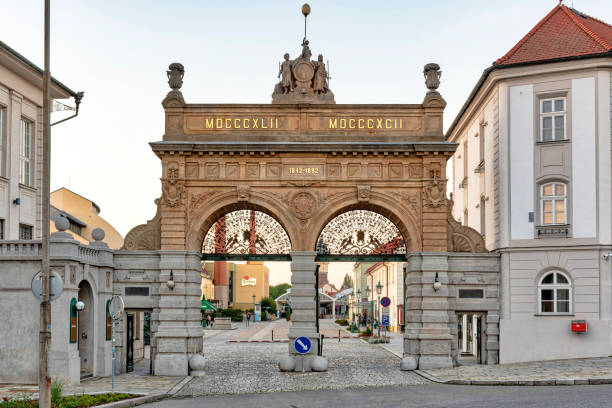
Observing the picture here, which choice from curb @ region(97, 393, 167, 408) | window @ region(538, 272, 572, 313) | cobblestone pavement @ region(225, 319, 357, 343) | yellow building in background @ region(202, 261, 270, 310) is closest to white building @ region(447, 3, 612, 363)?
window @ region(538, 272, 572, 313)

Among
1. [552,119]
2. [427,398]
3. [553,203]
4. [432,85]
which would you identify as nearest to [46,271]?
[427,398]

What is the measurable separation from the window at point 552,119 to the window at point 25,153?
60.5ft

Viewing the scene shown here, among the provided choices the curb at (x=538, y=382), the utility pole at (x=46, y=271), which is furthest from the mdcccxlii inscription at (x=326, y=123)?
the utility pole at (x=46, y=271)

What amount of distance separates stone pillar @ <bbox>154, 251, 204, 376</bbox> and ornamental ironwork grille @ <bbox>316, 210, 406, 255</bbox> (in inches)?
184

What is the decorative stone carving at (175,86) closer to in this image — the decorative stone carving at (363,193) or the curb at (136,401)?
the decorative stone carving at (363,193)

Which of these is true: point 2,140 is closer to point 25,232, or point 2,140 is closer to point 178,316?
point 25,232

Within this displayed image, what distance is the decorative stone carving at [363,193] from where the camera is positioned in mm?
27750

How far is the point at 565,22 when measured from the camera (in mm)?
30219

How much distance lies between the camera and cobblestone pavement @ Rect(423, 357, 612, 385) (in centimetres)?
2172

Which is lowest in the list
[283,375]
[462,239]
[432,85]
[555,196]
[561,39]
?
[283,375]

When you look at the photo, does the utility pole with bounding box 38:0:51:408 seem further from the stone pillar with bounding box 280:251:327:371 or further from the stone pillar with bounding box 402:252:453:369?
the stone pillar with bounding box 402:252:453:369

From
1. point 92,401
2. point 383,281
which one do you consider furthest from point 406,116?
point 383,281

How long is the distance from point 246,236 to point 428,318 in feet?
22.7

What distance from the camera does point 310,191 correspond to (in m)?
28.0
